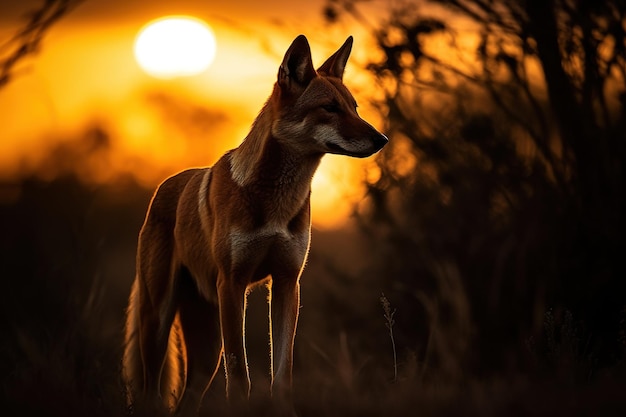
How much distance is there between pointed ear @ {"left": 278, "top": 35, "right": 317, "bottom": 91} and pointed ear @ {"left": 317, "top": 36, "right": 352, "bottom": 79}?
0.39 meters

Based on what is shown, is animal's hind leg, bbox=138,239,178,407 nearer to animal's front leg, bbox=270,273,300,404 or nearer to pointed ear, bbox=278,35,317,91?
animal's front leg, bbox=270,273,300,404

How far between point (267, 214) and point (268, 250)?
221 millimetres

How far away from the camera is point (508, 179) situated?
30.2ft

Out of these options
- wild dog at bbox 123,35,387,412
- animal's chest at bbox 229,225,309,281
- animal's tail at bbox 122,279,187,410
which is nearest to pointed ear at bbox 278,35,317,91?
wild dog at bbox 123,35,387,412

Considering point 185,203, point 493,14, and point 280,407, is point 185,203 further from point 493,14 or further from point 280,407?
point 493,14

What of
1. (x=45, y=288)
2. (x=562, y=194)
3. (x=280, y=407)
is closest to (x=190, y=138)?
(x=45, y=288)

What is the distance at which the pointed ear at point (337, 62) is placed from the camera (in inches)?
254

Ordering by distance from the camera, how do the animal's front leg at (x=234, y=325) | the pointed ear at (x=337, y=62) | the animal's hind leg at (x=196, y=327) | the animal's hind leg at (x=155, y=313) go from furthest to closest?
the animal's hind leg at (x=196, y=327) → the animal's hind leg at (x=155, y=313) → the pointed ear at (x=337, y=62) → the animal's front leg at (x=234, y=325)

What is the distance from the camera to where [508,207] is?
969 centimetres

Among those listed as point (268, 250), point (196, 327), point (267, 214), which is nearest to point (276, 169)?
point (267, 214)

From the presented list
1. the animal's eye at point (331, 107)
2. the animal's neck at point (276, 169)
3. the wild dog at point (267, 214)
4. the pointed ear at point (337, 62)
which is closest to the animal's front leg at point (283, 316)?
the wild dog at point (267, 214)

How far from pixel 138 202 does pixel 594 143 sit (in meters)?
15.3

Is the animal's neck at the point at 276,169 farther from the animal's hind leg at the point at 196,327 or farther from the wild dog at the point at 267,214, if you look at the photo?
the animal's hind leg at the point at 196,327

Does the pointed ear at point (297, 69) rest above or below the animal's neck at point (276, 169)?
above
